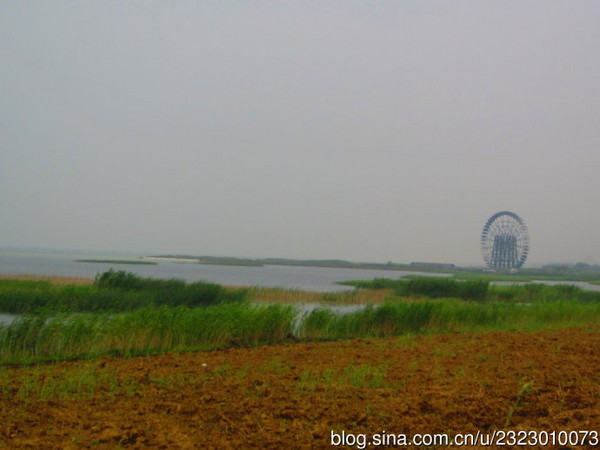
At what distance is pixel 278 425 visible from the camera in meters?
6.35

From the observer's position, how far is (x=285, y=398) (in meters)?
7.55

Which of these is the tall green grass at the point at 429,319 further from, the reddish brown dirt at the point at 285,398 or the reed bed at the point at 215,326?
the reddish brown dirt at the point at 285,398

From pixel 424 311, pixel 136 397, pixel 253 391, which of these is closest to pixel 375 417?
pixel 253 391

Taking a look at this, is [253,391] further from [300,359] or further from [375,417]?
[300,359]

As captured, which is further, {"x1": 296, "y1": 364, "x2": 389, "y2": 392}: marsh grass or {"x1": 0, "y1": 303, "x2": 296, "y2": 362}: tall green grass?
{"x1": 0, "y1": 303, "x2": 296, "y2": 362}: tall green grass

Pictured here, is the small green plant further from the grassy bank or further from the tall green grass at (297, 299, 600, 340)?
the grassy bank

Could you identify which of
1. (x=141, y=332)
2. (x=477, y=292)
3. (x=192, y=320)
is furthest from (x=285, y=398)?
(x=477, y=292)

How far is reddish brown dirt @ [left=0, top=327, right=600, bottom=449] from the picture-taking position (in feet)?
20.0

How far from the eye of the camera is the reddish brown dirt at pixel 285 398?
6.09 m

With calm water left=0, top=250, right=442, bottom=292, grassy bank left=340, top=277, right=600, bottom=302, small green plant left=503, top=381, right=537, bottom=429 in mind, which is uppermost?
small green plant left=503, top=381, right=537, bottom=429

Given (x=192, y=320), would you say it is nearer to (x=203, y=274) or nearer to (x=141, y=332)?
(x=141, y=332)

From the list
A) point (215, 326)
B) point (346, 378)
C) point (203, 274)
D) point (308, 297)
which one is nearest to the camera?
point (346, 378)

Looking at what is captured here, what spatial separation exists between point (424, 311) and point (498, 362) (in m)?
7.98

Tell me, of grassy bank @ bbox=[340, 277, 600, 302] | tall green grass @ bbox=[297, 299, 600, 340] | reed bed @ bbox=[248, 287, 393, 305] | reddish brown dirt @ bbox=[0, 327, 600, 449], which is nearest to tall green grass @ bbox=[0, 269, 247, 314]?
reed bed @ bbox=[248, 287, 393, 305]
